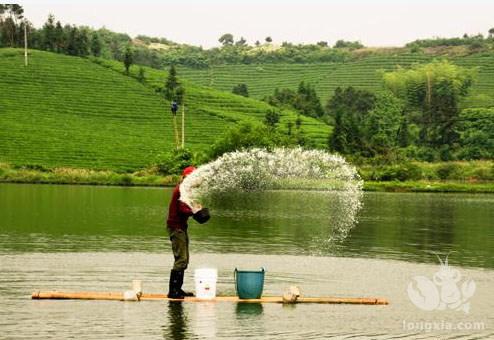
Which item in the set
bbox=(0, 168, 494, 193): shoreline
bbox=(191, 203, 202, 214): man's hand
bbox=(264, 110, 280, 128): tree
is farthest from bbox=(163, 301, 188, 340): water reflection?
bbox=(264, 110, 280, 128): tree

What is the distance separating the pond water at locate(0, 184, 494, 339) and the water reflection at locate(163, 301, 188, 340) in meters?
0.04

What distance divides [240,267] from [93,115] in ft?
438

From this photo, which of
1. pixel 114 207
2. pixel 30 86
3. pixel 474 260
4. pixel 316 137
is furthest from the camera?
pixel 30 86

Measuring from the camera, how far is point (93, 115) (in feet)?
535

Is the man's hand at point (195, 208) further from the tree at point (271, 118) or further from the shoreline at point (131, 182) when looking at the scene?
the tree at point (271, 118)

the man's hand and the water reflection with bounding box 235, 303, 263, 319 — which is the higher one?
the man's hand

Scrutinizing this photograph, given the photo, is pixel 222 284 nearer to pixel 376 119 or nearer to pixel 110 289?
pixel 110 289

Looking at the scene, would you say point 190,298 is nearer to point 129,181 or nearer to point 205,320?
point 205,320

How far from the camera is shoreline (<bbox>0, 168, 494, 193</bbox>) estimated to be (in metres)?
108

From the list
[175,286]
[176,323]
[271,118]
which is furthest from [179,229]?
[271,118]

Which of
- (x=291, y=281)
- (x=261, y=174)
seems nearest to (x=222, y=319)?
(x=291, y=281)

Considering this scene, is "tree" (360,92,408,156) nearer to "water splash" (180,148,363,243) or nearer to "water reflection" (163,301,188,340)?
"water splash" (180,148,363,243)

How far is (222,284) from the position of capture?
28.0 meters

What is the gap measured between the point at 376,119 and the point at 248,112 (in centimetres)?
2486
